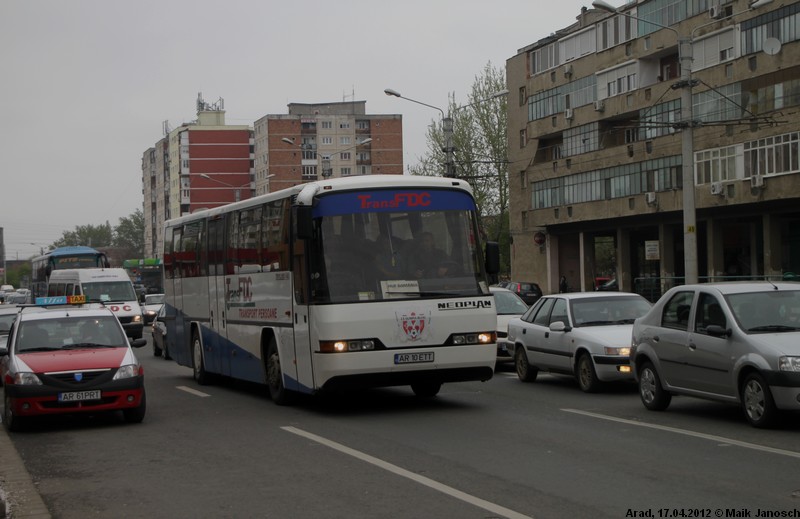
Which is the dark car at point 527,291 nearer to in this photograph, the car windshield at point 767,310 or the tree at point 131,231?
the car windshield at point 767,310

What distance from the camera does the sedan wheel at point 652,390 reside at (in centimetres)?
1404

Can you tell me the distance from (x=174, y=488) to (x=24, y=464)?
8.70 ft

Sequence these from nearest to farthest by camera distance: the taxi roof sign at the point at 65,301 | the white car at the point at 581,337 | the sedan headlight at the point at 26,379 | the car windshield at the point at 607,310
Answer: the sedan headlight at the point at 26,379 → the white car at the point at 581,337 → the car windshield at the point at 607,310 → the taxi roof sign at the point at 65,301

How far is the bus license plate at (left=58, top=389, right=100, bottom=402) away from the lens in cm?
1349

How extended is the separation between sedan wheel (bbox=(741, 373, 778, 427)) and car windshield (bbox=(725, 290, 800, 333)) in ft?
2.08

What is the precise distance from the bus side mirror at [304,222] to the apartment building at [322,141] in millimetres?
116492

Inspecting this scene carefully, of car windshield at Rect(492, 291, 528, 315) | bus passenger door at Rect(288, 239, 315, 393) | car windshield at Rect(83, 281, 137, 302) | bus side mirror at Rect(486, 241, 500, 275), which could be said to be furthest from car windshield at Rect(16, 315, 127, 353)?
car windshield at Rect(83, 281, 137, 302)

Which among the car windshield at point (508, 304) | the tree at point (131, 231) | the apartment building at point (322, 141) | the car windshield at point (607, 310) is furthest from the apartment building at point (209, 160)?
the car windshield at point (607, 310)

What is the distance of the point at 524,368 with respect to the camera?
64.6 feet

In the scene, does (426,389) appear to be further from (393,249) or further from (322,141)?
(322,141)

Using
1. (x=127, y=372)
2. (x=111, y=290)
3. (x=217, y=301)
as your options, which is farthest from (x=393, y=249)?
(x=111, y=290)

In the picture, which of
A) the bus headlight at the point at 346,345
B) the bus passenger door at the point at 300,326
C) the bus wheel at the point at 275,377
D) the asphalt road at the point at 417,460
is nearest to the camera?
the asphalt road at the point at 417,460

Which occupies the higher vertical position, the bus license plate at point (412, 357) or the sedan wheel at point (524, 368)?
the bus license plate at point (412, 357)

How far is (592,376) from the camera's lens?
55.8 ft
